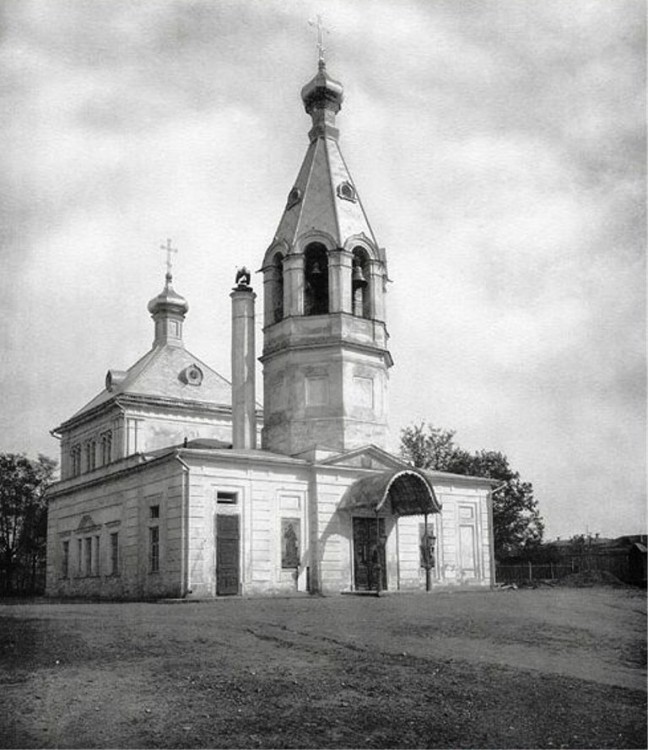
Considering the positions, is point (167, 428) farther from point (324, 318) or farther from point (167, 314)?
point (324, 318)

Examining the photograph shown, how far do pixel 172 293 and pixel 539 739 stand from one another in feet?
118

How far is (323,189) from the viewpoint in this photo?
28781mm

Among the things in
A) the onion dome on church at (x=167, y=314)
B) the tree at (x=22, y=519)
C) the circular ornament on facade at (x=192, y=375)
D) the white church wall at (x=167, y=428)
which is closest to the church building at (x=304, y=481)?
the tree at (x=22, y=519)

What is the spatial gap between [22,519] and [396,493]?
789 inches

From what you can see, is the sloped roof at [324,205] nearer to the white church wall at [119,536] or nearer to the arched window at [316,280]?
the arched window at [316,280]

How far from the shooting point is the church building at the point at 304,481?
2391 cm

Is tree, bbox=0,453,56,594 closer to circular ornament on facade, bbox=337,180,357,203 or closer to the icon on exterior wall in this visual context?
the icon on exterior wall

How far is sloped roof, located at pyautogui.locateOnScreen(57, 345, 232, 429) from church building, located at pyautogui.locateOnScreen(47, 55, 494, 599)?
5.90 m

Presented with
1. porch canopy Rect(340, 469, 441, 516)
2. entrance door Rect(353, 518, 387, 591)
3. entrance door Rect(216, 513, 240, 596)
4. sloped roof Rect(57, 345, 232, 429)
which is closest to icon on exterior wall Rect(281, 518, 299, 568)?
entrance door Rect(216, 513, 240, 596)

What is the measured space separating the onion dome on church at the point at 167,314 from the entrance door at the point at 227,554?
61.6 feet

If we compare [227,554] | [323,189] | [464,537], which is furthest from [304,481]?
[323,189]

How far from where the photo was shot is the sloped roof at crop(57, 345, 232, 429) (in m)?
37.1

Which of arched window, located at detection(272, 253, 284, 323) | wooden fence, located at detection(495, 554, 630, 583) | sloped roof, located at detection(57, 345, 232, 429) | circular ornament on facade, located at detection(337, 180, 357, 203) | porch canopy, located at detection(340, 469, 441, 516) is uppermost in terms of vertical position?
circular ornament on facade, located at detection(337, 180, 357, 203)

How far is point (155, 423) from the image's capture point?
3634 cm
